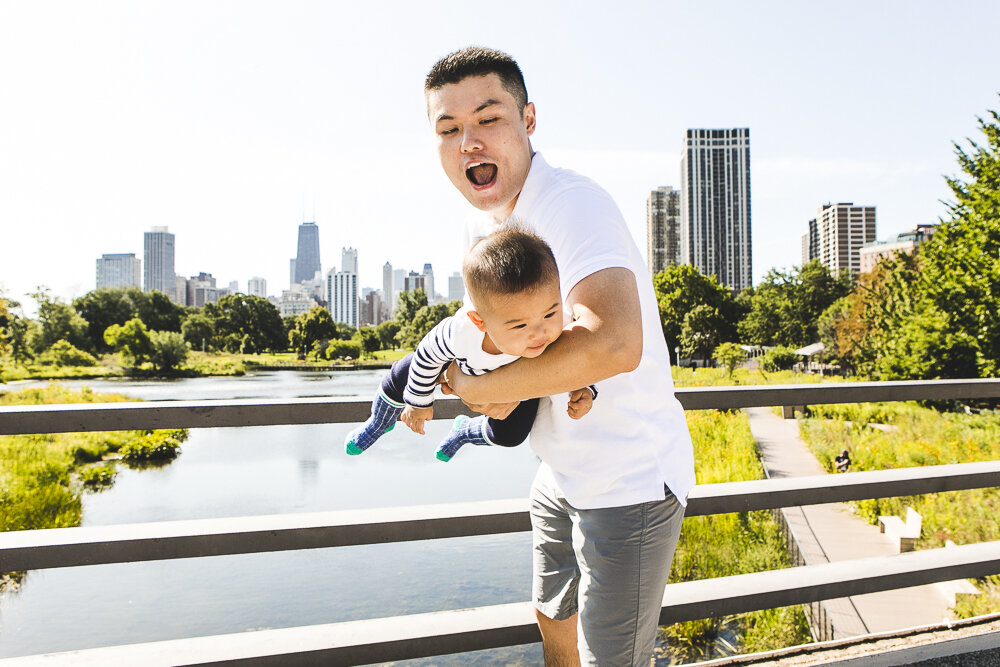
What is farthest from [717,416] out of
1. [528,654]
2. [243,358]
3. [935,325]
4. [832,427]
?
[243,358]

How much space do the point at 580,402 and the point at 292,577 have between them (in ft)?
33.9

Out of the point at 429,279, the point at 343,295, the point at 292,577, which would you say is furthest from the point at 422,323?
the point at 343,295

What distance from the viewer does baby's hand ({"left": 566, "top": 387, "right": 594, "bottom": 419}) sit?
1.19m

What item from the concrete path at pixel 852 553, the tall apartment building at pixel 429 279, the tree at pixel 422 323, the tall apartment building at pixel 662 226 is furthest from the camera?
the tall apartment building at pixel 429 279

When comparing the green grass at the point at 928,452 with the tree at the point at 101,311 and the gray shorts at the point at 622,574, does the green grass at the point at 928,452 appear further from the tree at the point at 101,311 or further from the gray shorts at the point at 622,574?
the tree at the point at 101,311

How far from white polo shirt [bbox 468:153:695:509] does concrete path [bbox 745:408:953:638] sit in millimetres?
4619

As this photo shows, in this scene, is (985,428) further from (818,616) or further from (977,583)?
(818,616)

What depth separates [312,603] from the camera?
911 centimetres

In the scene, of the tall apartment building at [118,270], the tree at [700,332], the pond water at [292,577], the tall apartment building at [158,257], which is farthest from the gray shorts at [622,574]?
the tall apartment building at [158,257]

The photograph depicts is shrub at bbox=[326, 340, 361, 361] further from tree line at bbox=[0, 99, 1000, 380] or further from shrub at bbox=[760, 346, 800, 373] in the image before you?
shrub at bbox=[760, 346, 800, 373]

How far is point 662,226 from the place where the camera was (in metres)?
110

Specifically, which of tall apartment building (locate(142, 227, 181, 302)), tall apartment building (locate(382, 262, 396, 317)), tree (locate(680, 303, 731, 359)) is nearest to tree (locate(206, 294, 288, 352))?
tree (locate(680, 303, 731, 359))

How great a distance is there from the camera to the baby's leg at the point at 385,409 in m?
1.54

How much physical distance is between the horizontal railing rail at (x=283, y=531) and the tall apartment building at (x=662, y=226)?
109202 mm
